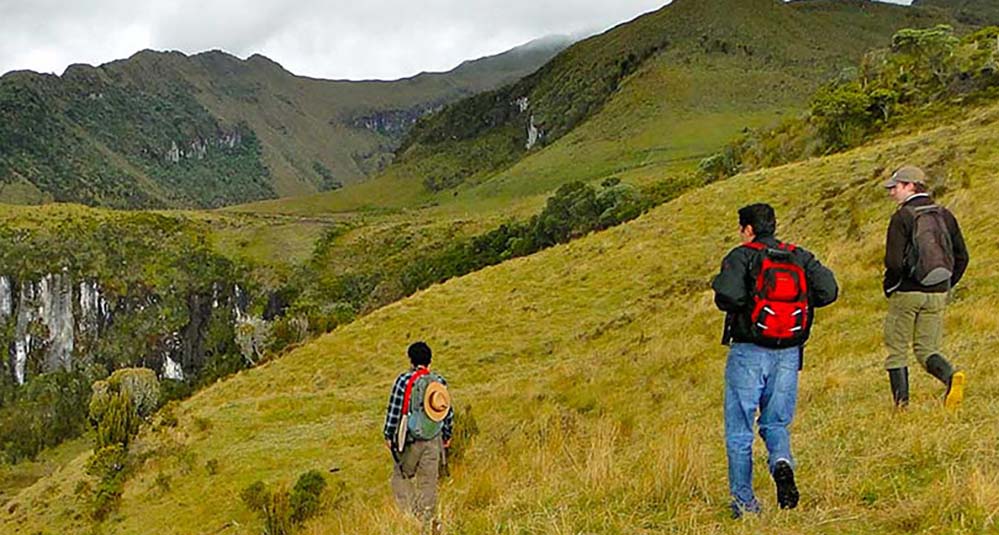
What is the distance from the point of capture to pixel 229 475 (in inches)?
688

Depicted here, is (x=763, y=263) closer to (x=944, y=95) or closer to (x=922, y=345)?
(x=922, y=345)

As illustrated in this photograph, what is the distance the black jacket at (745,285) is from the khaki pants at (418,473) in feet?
12.4

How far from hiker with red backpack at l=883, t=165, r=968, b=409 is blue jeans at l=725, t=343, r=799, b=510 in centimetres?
259

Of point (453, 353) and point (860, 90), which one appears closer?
point (453, 353)

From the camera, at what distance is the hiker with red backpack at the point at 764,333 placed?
205 inches

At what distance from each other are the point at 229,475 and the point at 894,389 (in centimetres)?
1411

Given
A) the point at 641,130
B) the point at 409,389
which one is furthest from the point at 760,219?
the point at 641,130

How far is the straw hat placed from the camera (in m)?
7.98

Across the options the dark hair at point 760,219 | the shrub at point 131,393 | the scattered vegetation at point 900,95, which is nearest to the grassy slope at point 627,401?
the dark hair at point 760,219

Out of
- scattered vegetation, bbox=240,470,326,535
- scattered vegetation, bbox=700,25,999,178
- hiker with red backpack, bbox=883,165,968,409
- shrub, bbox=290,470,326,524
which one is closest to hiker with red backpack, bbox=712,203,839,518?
hiker with red backpack, bbox=883,165,968,409

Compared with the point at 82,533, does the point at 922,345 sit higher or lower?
higher

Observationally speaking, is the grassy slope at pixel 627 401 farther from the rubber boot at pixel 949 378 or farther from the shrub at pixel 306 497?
the shrub at pixel 306 497

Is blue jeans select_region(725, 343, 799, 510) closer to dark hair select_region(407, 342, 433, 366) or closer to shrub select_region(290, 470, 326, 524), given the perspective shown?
dark hair select_region(407, 342, 433, 366)

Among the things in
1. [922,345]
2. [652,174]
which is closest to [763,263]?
[922,345]
